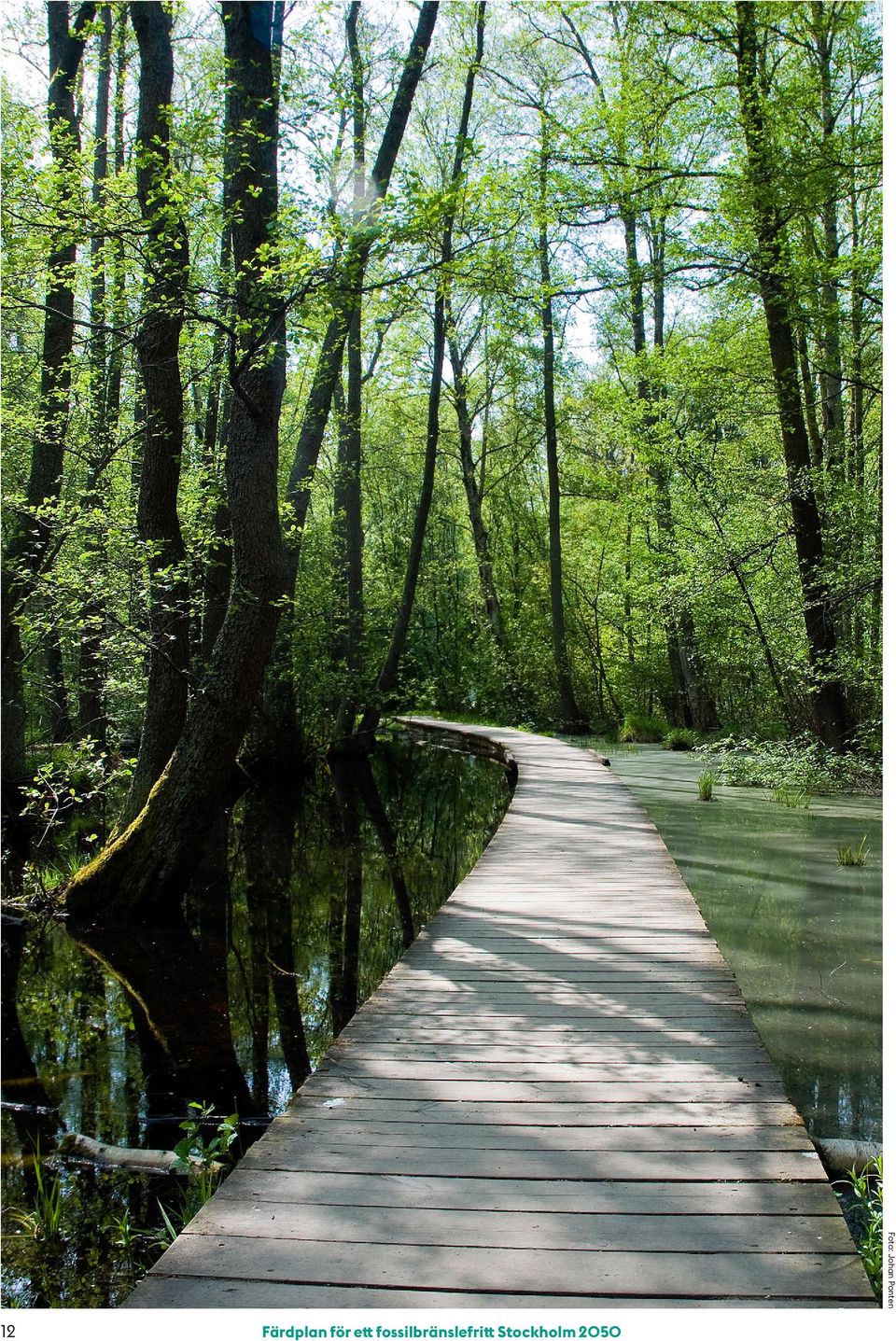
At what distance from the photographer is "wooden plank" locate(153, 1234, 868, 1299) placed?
183 cm

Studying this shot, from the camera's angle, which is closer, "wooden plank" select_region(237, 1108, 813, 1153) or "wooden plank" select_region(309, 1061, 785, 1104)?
"wooden plank" select_region(237, 1108, 813, 1153)

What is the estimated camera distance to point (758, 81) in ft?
27.7

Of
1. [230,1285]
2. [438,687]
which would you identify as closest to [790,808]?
[230,1285]

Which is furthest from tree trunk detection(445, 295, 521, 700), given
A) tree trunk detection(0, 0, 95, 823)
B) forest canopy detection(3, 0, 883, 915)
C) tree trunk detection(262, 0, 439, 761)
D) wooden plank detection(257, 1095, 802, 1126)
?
wooden plank detection(257, 1095, 802, 1126)

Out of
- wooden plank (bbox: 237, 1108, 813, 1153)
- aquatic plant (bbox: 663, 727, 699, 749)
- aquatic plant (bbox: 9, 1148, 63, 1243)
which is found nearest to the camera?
wooden plank (bbox: 237, 1108, 813, 1153)

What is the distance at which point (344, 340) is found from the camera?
8883 mm

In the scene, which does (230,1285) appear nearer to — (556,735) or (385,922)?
(385,922)

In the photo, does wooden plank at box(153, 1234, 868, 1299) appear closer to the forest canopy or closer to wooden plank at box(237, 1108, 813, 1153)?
wooden plank at box(237, 1108, 813, 1153)

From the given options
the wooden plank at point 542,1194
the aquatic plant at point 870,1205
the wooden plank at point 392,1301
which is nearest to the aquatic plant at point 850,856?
the aquatic plant at point 870,1205

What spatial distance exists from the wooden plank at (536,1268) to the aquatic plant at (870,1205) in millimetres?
482

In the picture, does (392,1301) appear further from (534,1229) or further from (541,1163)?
(541,1163)

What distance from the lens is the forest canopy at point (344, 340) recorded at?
572cm

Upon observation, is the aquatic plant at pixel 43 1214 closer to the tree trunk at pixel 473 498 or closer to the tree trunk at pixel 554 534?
the tree trunk at pixel 554 534

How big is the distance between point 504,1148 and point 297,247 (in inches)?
166
